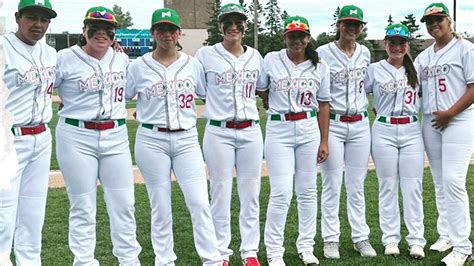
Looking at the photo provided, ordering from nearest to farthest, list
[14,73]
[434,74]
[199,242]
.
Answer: [14,73], [199,242], [434,74]

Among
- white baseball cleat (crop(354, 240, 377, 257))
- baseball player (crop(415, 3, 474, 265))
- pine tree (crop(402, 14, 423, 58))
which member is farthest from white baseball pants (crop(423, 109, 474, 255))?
pine tree (crop(402, 14, 423, 58))

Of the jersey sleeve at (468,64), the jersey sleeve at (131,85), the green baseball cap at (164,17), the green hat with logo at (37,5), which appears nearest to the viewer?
the green hat with logo at (37,5)

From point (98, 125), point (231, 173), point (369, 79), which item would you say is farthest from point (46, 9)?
point (369, 79)

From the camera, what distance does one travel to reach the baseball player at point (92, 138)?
385 cm

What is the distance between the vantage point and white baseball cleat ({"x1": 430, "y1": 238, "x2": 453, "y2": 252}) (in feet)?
16.5

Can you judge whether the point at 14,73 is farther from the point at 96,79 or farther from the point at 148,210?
the point at 148,210

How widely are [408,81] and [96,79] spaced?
107 inches

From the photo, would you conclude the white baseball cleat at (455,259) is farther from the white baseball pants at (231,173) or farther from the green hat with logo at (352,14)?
the green hat with logo at (352,14)

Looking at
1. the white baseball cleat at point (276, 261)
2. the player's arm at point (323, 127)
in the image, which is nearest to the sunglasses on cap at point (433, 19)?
the player's arm at point (323, 127)

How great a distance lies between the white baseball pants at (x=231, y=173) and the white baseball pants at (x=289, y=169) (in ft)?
0.47

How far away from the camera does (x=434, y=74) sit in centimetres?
468

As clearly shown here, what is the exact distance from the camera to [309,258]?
15.4ft

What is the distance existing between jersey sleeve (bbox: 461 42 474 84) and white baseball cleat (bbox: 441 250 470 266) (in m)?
1.49

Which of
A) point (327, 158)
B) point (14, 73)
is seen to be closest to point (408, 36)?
point (327, 158)
